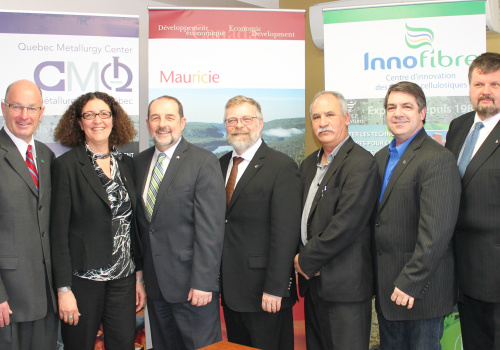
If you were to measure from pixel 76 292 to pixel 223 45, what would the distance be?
7.65 feet

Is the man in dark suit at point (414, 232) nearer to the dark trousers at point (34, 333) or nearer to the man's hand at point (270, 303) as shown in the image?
the man's hand at point (270, 303)

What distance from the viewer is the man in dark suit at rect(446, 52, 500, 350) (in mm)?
2492

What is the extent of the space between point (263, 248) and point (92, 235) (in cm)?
95

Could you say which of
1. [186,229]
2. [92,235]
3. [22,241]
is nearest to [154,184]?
[186,229]

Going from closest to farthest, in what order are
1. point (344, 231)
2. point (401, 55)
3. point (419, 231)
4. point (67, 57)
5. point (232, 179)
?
point (419, 231)
point (344, 231)
point (232, 179)
point (67, 57)
point (401, 55)

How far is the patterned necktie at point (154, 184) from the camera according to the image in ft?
9.28

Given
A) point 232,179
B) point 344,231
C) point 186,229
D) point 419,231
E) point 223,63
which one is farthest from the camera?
point 223,63

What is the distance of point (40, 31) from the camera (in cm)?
372

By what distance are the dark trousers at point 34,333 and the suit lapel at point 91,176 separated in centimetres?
56

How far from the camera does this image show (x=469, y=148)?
2729mm

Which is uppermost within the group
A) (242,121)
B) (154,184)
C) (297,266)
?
(242,121)

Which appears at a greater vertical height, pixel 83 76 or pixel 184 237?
pixel 83 76

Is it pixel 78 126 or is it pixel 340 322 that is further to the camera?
pixel 78 126

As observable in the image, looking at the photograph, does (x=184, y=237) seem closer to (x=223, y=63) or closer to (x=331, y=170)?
(x=331, y=170)
